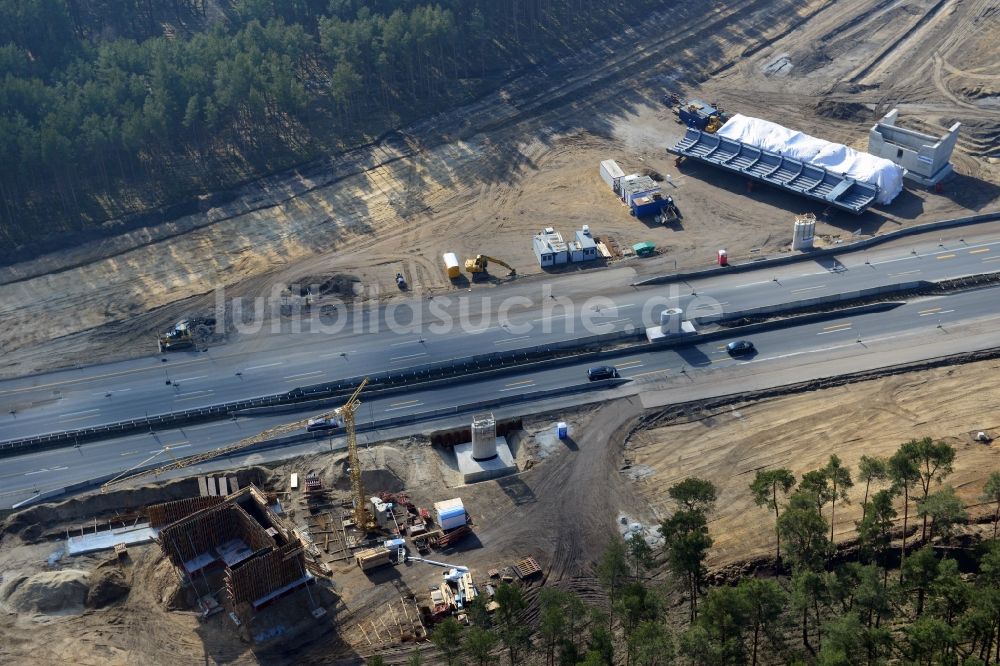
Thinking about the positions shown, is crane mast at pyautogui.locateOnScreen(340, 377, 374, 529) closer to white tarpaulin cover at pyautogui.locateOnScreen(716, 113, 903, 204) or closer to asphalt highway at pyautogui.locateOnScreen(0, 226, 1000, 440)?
asphalt highway at pyautogui.locateOnScreen(0, 226, 1000, 440)

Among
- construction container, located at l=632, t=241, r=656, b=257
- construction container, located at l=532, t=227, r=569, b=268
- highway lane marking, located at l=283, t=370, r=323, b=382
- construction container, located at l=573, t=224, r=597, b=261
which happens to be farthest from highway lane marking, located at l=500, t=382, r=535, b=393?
construction container, located at l=632, t=241, r=656, b=257

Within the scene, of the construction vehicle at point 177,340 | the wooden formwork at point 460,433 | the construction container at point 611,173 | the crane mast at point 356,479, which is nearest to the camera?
the crane mast at point 356,479

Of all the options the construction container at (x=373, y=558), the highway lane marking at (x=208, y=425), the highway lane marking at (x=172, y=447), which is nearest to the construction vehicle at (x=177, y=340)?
the highway lane marking at (x=208, y=425)

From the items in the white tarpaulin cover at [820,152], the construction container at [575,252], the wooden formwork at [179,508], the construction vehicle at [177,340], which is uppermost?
the white tarpaulin cover at [820,152]

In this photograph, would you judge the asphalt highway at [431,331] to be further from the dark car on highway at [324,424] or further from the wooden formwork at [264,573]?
the wooden formwork at [264,573]

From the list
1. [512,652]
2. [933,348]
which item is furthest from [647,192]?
[512,652]

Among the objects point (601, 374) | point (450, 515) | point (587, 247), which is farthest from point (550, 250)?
point (450, 515)
